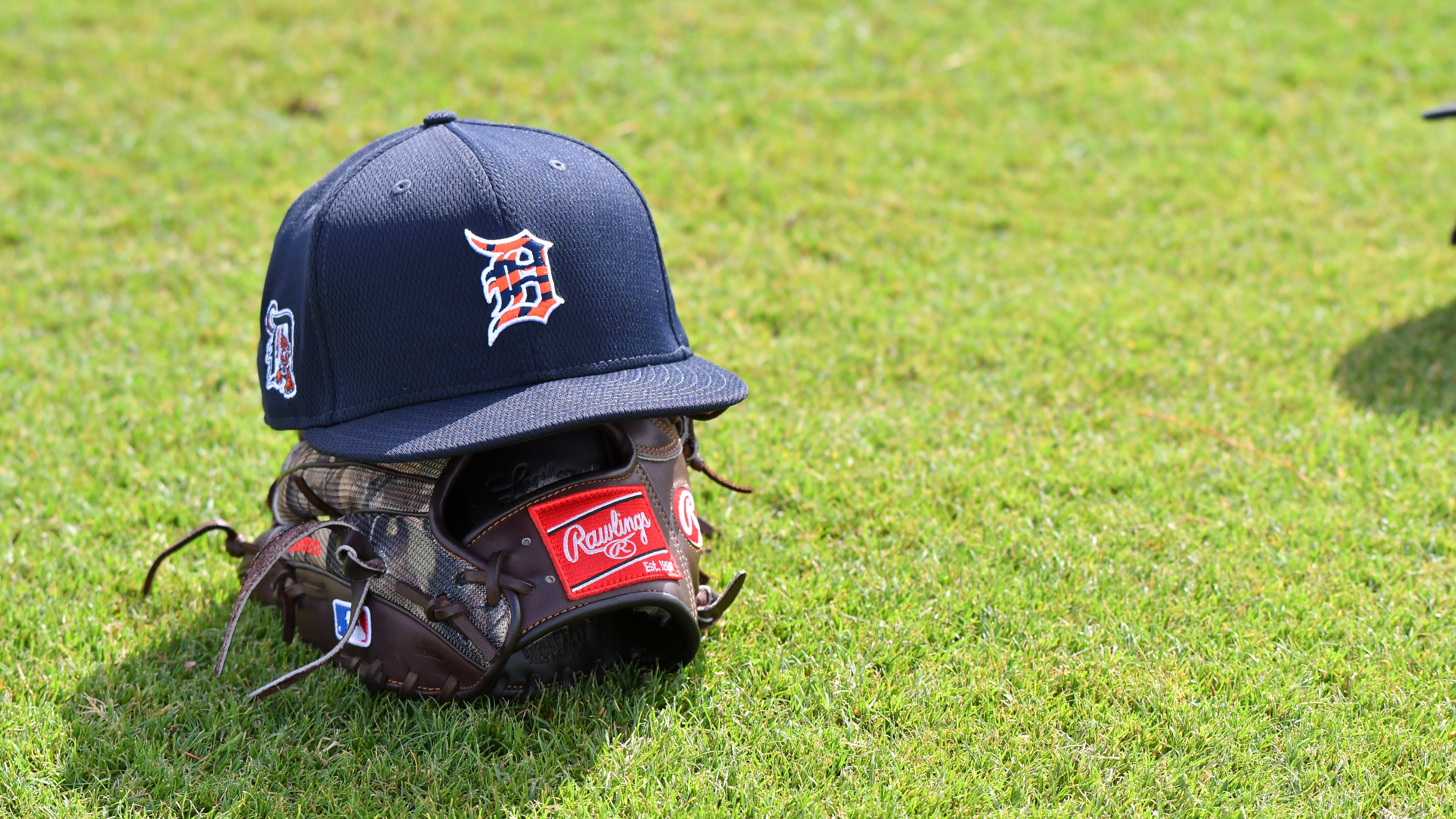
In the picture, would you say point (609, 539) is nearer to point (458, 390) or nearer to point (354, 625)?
point (458, 390)

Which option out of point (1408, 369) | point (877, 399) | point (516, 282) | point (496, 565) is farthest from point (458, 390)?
point (1408, 369)

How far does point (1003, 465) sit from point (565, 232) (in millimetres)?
1916

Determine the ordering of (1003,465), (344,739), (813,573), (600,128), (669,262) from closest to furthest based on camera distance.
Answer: (344,739)
(813,573)
(1003,465)
(669,262)
(600,128)

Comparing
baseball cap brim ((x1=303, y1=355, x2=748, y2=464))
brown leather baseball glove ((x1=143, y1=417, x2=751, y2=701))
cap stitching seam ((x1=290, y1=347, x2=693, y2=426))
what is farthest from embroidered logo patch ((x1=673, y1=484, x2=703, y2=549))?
cap stitching seam ((x1=290, y1=347, x2=693, y2=426))

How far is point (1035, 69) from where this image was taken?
7.77m

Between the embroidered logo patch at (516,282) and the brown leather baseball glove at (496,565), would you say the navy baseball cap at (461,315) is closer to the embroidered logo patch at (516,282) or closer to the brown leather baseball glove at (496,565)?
the embroidered logo patch at (516,282)

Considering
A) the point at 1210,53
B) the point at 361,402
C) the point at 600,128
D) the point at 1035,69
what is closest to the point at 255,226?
the point at 600,128

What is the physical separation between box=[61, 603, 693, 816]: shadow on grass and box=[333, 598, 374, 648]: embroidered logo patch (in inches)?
3.7

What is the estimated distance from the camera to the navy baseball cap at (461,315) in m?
2.64

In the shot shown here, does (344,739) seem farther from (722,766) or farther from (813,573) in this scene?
(813,573)

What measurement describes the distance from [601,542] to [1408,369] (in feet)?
12.0

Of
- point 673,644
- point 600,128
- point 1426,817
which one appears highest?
point 600,128

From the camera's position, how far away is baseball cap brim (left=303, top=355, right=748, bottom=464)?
8.27 feet

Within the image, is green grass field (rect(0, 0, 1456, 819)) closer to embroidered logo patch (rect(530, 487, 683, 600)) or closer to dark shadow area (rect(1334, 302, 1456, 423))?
dark shadow area (rect(1334, 302, 1456, 423))
